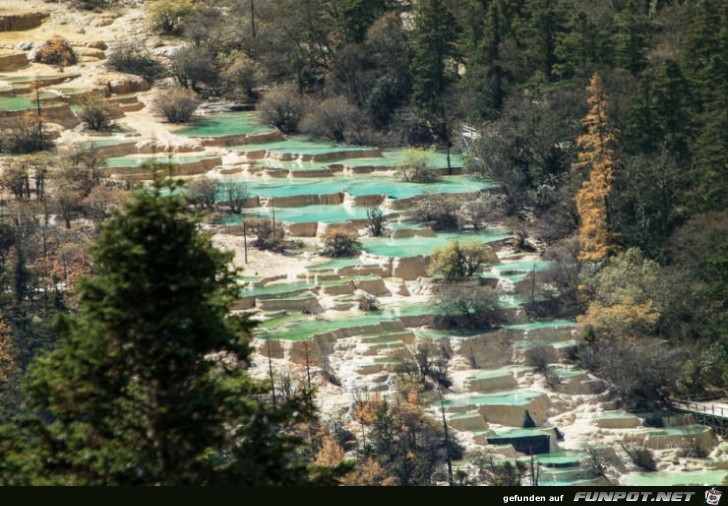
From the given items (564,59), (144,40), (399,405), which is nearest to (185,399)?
(399,405)

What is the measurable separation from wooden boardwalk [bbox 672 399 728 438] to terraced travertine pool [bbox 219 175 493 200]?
16.6 meters

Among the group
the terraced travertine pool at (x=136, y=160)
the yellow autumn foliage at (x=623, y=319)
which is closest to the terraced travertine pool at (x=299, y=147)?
the terraced travertine pool at (x=136, y=160)

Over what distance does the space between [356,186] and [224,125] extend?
33.4 feet

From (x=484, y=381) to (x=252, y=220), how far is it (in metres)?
12.8

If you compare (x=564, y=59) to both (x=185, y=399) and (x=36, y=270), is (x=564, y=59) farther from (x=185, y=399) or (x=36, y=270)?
(x=185, y=399)

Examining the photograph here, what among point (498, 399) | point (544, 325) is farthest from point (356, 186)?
point (498, 399)

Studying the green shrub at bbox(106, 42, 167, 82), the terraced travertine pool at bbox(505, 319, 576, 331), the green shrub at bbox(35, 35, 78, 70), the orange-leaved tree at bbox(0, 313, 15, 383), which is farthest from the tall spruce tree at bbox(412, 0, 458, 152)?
the orange-leaved tree at bbox(0, 313, 15, 383)

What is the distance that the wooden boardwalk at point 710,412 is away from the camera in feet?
154

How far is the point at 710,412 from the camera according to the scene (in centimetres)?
4741

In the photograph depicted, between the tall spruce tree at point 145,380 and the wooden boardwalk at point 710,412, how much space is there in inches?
1083

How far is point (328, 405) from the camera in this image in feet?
156

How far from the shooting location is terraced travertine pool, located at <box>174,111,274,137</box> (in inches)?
2781

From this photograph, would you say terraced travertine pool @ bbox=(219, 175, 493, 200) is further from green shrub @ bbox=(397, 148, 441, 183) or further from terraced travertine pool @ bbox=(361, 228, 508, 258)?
terraced travertine pool @ bbox=(361, 228, 508, 258)

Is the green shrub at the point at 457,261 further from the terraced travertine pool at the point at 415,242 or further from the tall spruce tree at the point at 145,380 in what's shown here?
the tall spruce tree at the point at 145,380
